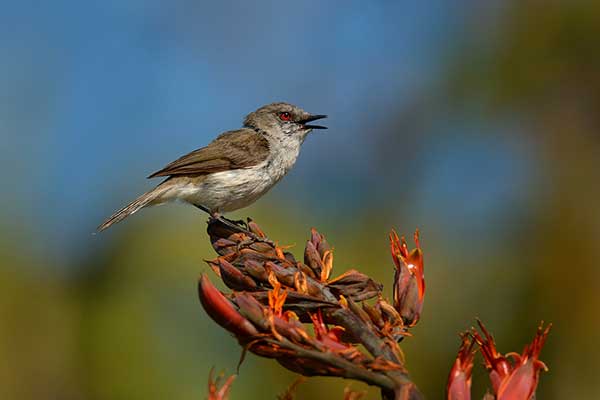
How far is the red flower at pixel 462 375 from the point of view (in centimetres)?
213

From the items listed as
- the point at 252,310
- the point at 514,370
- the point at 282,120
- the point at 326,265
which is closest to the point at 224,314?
the point at 252,310

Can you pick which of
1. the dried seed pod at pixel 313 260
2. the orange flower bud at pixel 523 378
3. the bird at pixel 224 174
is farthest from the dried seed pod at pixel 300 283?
the bird at pixel 224 174

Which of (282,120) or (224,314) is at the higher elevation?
(282,120)

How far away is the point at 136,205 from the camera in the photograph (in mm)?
6156

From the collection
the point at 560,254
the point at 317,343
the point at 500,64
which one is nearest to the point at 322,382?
the point at 560,254

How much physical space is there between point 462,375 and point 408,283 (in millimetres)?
368

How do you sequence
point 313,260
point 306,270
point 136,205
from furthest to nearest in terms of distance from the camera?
point 136,205 < point 313,260 < point 306,270

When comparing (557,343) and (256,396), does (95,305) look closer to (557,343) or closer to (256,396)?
(256,396)

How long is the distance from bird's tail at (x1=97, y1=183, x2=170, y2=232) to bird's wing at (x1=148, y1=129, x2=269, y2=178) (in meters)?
0.19

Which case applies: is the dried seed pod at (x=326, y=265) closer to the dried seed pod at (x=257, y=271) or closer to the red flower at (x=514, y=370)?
the dried seed pod at (x=257, y=271)

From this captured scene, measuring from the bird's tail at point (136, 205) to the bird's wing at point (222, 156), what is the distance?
192 mm

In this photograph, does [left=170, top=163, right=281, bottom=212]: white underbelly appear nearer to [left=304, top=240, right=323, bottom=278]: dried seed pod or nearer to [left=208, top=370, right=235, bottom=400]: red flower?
[left=304, top=240, right=323, bottom=278]: dried seed pod

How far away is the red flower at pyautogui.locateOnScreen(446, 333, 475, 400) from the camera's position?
2.13m

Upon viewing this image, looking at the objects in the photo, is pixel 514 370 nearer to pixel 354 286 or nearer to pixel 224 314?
pixel 354 286
